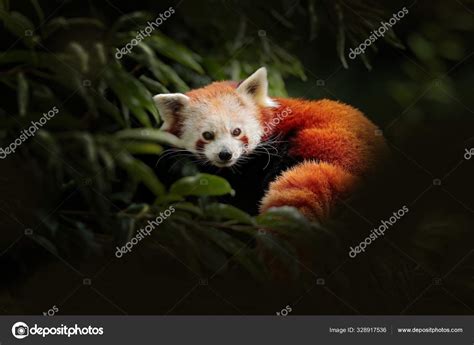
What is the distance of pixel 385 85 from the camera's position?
2.18m

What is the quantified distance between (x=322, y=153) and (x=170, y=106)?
46 cm

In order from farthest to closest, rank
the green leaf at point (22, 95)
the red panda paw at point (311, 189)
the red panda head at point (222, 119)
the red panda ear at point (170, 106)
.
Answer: the red panda head at point (222, 119), the red panda ear at point (170, 106), the red panda paw at point (311, 189), the green leaf at point (22, 95)

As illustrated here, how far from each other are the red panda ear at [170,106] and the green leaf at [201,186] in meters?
0.43

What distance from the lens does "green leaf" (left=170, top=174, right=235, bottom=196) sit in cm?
166

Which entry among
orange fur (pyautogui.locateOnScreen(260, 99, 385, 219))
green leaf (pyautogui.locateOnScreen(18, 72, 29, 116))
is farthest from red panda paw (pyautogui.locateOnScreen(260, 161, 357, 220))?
green leaf (pyautogui.locateOnScreen(18, 72, 29, 116))

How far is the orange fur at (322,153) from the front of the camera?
1.91 metres

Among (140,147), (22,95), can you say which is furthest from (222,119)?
(22,95)

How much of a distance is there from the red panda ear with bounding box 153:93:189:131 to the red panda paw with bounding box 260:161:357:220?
0.37 meters

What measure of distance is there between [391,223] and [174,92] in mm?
724

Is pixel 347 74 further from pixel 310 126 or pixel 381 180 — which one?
pixel 381 180

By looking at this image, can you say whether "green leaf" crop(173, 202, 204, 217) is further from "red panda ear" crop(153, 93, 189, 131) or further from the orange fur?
"red panda ear" crop(153, 93, 189, 131)

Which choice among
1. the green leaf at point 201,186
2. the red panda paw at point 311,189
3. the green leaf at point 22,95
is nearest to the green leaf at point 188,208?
the green leaf at point 201,186

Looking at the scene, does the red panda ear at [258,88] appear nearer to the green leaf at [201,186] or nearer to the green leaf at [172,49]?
the green leaf at [172,49]
